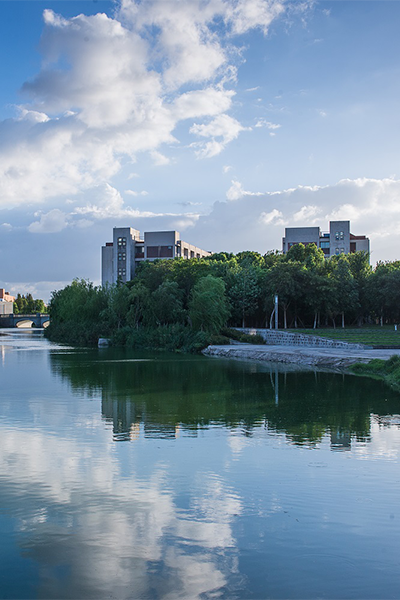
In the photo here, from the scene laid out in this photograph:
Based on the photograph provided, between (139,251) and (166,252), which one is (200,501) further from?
(139,251)

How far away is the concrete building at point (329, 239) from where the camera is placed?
102 metres

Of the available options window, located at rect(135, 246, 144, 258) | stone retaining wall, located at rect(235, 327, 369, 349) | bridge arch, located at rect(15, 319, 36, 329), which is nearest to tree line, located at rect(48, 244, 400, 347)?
stone retaining wall, located at rect(235, 327, 369, 349)

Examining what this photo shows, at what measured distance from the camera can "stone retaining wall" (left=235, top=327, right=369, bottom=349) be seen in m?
33.9

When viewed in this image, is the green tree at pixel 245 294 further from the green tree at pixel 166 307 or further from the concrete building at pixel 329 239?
the concrete building at pixel 329 239

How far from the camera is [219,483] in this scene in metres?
7.88

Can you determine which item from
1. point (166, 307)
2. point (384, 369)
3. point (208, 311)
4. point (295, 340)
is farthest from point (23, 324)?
point (384, 369)

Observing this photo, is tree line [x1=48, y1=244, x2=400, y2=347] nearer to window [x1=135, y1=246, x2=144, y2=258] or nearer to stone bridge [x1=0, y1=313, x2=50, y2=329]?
window [x1=135, y1=246, x2=144, y2=258]

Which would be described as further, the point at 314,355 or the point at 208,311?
the point at 208,311

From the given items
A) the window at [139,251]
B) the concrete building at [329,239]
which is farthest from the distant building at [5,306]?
the concrete building at [329,239]

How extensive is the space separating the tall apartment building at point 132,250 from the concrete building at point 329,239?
70.3 ft

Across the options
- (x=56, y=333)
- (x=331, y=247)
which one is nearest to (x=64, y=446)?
(x=56, y=333)

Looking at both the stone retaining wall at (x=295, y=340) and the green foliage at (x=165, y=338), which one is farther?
the green foliage at (x=165, y=338)

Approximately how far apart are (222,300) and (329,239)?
2486 inches

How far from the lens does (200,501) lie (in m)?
7.11
